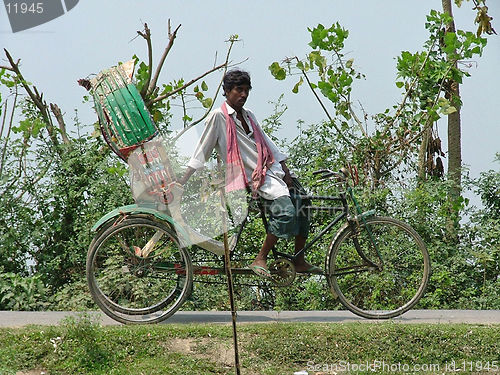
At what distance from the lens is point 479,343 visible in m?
6.45

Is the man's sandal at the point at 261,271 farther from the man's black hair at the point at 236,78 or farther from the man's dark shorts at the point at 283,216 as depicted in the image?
the man's black hair at the point at 236,78

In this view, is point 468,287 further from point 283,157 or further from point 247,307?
point 283,157

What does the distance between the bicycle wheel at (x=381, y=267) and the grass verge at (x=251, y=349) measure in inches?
26.9

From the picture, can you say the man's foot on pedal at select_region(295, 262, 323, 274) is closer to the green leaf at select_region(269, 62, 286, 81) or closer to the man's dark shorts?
the man's dark shorts

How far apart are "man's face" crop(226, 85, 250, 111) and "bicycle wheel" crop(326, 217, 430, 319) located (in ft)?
4.57

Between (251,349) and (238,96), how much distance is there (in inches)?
79.8

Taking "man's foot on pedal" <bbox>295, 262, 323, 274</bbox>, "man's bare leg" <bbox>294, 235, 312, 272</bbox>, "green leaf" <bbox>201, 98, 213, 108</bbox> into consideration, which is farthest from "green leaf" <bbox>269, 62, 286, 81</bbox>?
"man's foot on pedal" <bbox>295, 262, 323, 274</bbox>

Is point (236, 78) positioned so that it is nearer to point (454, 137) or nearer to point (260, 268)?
point (260, 268)

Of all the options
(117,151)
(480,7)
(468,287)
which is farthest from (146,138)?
(480,7)

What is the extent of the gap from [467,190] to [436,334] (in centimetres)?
426

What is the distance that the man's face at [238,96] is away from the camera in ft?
22.3

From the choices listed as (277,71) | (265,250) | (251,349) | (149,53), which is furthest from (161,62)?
(251,349)

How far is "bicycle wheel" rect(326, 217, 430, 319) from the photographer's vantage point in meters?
7.14

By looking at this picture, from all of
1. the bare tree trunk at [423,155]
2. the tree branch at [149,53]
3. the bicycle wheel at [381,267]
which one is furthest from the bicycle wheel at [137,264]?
the bare tree trunk at [423,155]
